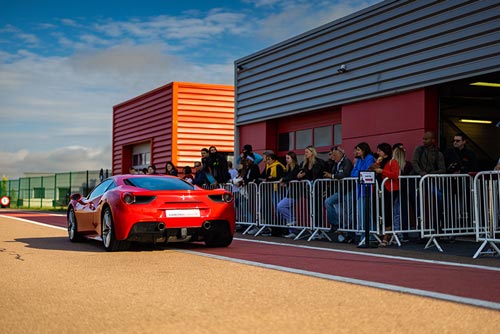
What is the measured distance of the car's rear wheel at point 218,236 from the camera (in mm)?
11242

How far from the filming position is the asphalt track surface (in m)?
5.08

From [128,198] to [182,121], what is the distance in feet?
53.1

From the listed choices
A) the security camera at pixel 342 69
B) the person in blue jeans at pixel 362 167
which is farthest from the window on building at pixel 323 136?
the person in blue jeans at pixel 362 167

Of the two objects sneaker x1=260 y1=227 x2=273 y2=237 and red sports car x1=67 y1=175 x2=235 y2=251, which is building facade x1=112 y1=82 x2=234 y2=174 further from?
red sports car x1=67 y1=175 x2=235 y2=251

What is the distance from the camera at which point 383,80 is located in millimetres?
15461

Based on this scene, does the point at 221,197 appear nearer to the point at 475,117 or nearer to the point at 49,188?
the point at 475,117

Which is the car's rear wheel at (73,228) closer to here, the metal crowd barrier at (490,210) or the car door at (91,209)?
the car door at (91,209)

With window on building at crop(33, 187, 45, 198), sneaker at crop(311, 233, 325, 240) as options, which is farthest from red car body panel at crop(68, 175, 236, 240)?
window on building at crop(33, 187, 45, 198)

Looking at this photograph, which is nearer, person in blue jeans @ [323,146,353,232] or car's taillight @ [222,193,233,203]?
car's taillight @ [222,193,233,203]

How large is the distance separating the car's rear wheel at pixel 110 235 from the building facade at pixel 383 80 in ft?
21.8

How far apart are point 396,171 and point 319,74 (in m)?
6.41

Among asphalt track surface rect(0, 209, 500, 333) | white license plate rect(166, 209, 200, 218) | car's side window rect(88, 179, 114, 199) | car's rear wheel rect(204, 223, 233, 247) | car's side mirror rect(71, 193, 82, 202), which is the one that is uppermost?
car's side window rect(88, 179, 114, 199)

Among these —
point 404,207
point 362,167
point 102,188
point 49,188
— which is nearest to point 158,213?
point 102,188

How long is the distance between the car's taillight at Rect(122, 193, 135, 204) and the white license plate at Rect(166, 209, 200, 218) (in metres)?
0.57
